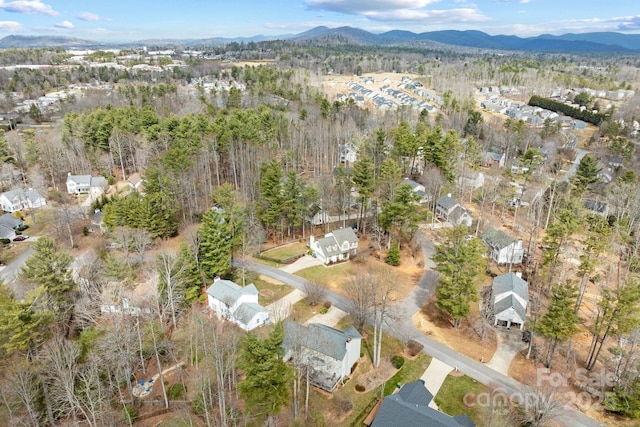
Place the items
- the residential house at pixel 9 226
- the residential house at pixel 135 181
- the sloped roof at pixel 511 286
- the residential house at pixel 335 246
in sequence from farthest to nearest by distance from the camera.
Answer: the residential house at pixel 135 181 → the residential house at pixel 9 226 → the residential house at pixel 335 246 → the sloped roof at pixel 511 286

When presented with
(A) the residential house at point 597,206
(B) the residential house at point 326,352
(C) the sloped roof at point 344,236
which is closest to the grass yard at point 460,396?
(B) the residential house at point 326,352

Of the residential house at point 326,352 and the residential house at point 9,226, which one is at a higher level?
the residential house at point 326,352

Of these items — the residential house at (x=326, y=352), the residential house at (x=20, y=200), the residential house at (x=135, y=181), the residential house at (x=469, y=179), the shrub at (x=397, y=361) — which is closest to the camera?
the residential house at (x=326, y=352)

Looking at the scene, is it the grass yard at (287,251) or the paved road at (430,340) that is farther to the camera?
the grass yard at (287,251)

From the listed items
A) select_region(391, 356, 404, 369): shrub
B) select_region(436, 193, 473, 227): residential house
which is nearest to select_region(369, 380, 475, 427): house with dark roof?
select_region(391, 356, 404, 369): shrub

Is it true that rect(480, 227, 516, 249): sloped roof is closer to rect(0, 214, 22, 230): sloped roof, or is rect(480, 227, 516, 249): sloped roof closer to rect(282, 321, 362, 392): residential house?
rect(282, 321, 362, 392): residential house

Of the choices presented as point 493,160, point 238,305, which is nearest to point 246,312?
point 238,305

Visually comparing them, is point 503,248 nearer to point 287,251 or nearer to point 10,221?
point 287,251

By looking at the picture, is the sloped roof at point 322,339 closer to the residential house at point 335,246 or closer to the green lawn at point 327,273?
the green lawn at point 327,273
